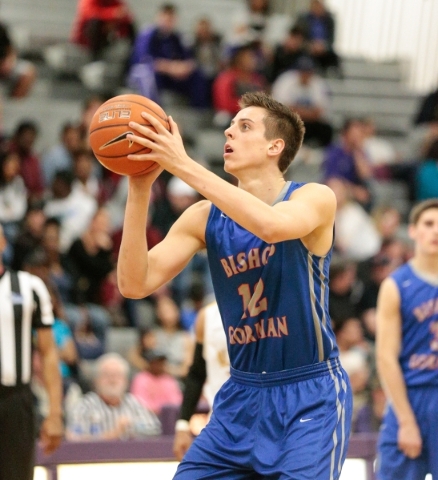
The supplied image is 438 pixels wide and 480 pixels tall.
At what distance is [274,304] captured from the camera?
4.54m

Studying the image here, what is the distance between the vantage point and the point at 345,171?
13008mm

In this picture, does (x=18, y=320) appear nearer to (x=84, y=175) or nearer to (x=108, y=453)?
(x=108, y=453)

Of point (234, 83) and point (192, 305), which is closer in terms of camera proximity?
point (192, 305)

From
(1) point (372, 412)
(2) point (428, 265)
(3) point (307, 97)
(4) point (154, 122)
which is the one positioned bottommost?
(1) point (372, 412)

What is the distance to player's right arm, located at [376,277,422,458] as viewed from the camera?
620 cm

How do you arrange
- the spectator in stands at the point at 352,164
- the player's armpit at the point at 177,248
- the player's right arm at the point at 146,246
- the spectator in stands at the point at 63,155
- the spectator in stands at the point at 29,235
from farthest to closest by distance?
the spectator in stands at the point at 352,164, the spectator in stands at the point at 63,155, the spectator in stands at the point at 29,235, the player's armpit at the point at 177,248, the player's right arm at the point at 146,246

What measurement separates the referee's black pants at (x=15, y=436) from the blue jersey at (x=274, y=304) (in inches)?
85.4

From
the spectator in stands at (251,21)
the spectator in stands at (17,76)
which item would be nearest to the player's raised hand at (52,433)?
the spectator in stands at (17,76)

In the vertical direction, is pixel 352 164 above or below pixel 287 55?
below

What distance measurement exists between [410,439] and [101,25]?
28.7ft

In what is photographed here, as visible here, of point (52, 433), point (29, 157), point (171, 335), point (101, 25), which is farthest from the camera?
point (101, 25)

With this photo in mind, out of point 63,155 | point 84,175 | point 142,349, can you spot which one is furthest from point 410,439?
point 63,155

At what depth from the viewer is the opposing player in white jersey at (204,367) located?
6293mm

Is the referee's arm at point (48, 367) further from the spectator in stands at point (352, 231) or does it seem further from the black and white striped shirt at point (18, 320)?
the spectator in stands at point (352, 231)
